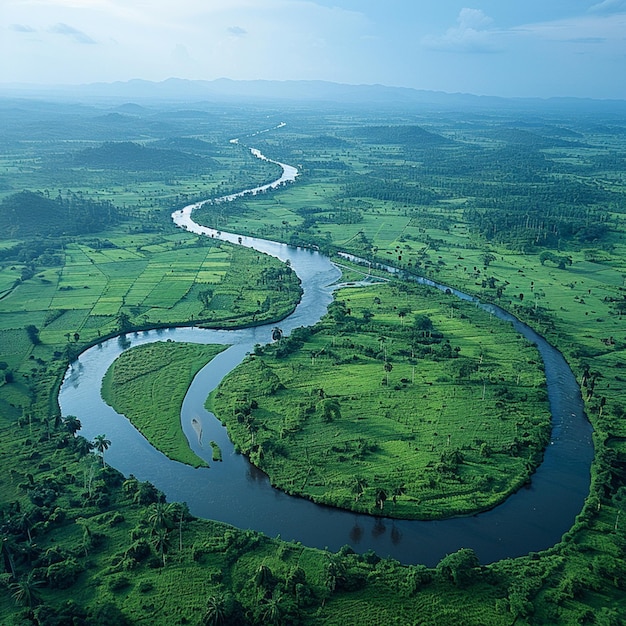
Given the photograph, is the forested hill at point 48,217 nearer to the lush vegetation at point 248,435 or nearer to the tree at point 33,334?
the lush vegetation at point 248,435

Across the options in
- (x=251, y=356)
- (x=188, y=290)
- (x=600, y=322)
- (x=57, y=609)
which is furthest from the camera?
(x=188, y=290)

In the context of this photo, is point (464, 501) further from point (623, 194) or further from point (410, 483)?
point (623, 194)

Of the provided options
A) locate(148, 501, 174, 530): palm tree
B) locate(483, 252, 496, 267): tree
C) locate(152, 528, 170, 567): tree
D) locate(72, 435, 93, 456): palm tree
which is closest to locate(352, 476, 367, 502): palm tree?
locate(148, 501, 174, 530): palm tree

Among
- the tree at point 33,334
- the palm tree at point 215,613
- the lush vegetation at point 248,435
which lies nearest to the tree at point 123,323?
the lush vegetation at point 248,435

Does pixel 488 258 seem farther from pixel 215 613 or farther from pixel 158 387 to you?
pixel 215 613

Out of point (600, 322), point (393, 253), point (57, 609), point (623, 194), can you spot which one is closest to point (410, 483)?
point (57, 609)

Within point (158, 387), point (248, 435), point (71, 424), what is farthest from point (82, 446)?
point (248, 435)
